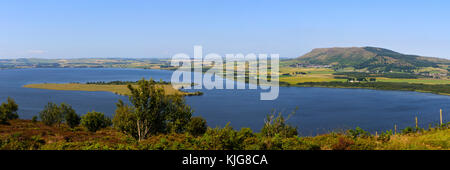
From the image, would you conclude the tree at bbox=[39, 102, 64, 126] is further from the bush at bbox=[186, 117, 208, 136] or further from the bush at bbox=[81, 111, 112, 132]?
the bush at bbox=[186, 117, 208, 136]

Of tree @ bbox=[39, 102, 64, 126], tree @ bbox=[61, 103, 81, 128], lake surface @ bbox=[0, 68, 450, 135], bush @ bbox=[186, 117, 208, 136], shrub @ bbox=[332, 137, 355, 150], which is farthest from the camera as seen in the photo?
lake surface @ bbox=[0, 68, 450, 135]

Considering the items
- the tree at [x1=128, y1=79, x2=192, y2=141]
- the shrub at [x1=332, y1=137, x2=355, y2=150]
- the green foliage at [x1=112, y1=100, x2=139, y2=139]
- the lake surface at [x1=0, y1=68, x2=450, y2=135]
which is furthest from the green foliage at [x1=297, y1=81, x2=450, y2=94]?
the shrub at [x1=332, y1=137, x2=355, y2=150]

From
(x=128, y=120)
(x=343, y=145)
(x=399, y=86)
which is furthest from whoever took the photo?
(x=399, y=86)

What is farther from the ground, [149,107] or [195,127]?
[149,107]

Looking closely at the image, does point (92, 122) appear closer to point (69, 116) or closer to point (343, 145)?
point (69, 116)

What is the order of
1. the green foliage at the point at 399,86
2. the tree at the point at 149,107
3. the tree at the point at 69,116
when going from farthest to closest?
the green foliage at the point at 399,86 < the tree at the point at 69,116 < the tree at the point at 149,107

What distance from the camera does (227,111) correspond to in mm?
49562

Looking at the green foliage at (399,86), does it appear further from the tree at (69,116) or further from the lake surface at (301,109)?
the tree at (69,116)

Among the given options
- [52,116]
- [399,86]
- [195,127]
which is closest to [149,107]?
[195,127]

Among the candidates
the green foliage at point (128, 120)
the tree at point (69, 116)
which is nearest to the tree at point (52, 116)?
the tree at point (69, 116)
